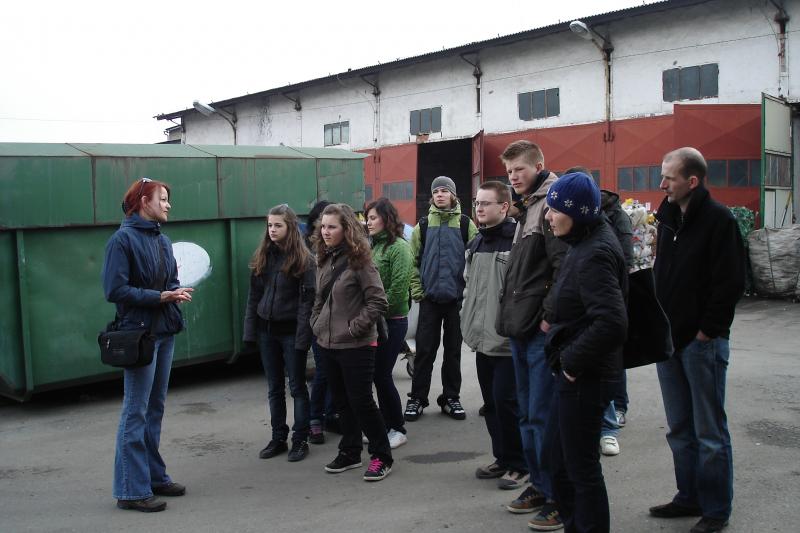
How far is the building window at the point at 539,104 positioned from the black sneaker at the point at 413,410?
60.3 ft

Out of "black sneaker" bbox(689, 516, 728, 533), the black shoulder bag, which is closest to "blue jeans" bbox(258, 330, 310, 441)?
the black shoulder bag

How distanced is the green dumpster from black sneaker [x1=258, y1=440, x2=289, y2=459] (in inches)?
92.3

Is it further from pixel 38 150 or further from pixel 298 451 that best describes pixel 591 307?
pixel 38 150

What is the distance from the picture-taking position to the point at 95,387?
8.12 m

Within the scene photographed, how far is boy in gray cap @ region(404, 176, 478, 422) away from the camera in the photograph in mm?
6574

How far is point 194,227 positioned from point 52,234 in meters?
1.36

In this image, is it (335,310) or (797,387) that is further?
(797,387)

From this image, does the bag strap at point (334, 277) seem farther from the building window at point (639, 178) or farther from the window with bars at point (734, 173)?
the building window at point (639, 178)

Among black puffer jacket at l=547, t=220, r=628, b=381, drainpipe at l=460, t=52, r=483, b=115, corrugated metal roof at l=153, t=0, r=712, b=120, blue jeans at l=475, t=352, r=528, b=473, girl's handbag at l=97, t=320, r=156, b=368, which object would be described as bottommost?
blue jeans at l=475, t=352, r=528, b=473

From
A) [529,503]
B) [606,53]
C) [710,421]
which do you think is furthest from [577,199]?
[606,53]

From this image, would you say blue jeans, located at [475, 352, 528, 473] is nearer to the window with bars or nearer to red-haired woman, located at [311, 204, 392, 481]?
red-haired woman, located at [311, 204, 392, 481]

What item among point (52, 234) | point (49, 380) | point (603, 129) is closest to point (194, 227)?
point (52, 234)

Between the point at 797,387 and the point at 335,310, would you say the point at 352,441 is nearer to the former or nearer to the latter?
the point at 335,310

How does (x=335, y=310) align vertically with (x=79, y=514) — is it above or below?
above
